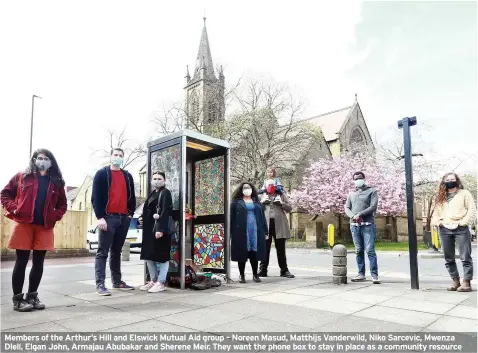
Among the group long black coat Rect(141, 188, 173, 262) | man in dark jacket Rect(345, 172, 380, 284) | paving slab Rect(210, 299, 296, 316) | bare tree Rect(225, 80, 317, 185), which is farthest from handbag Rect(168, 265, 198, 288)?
bare tree Rect(225, 80, 317, 185)

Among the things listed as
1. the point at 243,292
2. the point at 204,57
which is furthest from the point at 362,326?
the point at 204,57

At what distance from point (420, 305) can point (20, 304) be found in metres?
4.73

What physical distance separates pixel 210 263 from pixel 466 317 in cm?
433

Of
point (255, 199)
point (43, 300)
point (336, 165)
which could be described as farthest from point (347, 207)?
point (336, 165)

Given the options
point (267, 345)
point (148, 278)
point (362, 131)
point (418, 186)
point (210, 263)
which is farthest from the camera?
point (362, 131)

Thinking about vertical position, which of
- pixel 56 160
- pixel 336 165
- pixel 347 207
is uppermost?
pixel 336 165

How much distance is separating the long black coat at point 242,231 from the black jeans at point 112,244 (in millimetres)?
1885

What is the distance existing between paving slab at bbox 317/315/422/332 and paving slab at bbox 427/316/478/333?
0.66 feet

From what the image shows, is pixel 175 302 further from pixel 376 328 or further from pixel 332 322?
pixel 376 328

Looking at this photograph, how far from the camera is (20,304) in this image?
4496mm

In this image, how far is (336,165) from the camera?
3669 cm

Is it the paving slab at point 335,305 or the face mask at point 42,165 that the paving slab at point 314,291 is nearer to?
the paving slab at point 335,305

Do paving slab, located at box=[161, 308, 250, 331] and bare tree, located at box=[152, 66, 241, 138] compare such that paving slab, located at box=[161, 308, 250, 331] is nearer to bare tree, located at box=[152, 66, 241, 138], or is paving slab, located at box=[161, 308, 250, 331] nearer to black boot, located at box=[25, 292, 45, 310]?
black boot, located at box=[25, 292, 45, 310]

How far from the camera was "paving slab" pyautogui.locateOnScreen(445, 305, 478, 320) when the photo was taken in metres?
4.13
